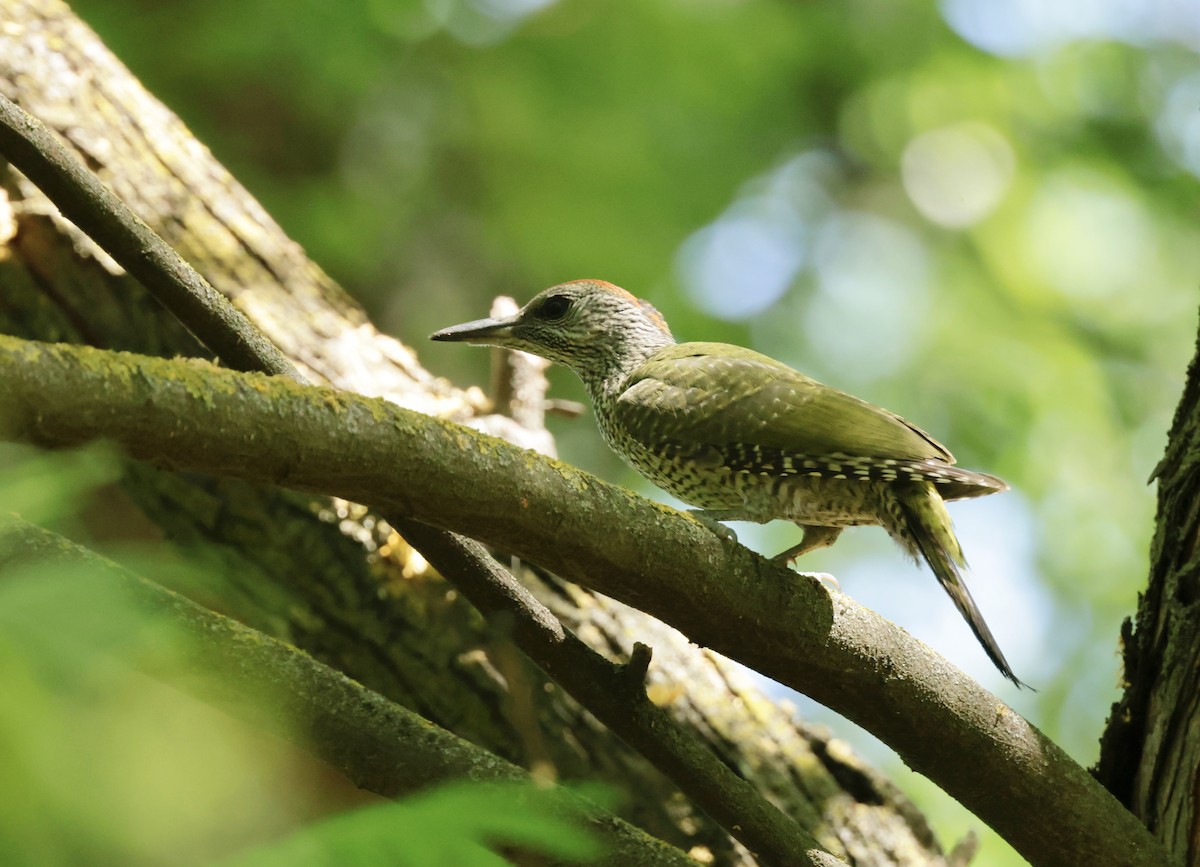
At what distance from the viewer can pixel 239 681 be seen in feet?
8.82

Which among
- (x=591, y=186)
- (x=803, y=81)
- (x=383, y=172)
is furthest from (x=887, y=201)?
(x=383, y=172)

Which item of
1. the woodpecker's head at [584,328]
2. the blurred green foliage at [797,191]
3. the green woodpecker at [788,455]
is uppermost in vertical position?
the blurred green foliage at [797,191]

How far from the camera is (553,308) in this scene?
187 inches

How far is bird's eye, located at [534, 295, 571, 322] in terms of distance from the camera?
15.5 ft

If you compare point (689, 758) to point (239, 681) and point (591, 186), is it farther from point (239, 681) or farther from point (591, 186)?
point (591, 186)

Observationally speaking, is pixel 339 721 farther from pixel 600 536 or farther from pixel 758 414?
pixel 758 414

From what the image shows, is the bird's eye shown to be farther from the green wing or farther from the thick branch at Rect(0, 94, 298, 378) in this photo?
the thick branch at Rect(0, 94, 298, 378)

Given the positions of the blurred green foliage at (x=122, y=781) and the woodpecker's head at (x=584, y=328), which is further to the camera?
the woodpecker's head at (x=584, y=328)

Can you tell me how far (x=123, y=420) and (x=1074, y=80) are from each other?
257 inches

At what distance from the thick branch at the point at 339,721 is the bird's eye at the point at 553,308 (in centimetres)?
213

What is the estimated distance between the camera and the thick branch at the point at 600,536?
1.95 metres

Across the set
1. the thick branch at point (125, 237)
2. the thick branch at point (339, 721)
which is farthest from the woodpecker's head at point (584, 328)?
the thick branch at point (339, 721)

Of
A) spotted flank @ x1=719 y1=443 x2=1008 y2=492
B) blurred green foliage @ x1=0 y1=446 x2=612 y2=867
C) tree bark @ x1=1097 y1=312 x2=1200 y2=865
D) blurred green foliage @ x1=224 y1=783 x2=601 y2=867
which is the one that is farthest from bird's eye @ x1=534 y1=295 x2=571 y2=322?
blurred green foliage @ x1=224 y1=783 x2=601 y2=867

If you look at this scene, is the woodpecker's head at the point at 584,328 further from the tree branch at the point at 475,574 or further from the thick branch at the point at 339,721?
the thick branch at the point at 339,721
